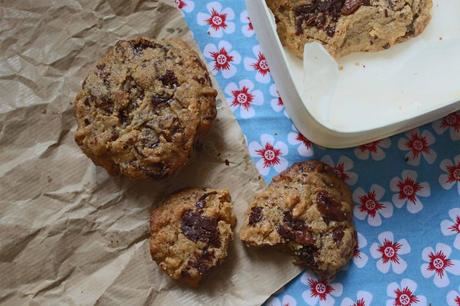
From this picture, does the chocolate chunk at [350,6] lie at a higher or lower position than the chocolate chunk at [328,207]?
higher

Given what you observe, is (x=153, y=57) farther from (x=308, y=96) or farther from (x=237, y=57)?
(x=308, y=96)

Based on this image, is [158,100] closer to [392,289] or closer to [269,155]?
[269,155]

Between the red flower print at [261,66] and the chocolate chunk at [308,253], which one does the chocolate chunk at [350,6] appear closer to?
the red flower print at [261,66]

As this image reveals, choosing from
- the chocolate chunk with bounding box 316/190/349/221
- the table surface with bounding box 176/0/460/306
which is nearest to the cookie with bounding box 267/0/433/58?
the table surface with bounding box 176/0/460/306

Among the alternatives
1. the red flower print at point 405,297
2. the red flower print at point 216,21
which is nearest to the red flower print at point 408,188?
the red flower print at point 405,297

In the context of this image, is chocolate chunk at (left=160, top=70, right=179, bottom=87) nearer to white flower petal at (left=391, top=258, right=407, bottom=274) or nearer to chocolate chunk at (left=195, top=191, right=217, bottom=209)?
chocolate chunk at (left=195, top=191, right=217, bottom=209)

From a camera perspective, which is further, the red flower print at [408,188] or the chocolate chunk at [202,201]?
the red flower print at [408,188]
